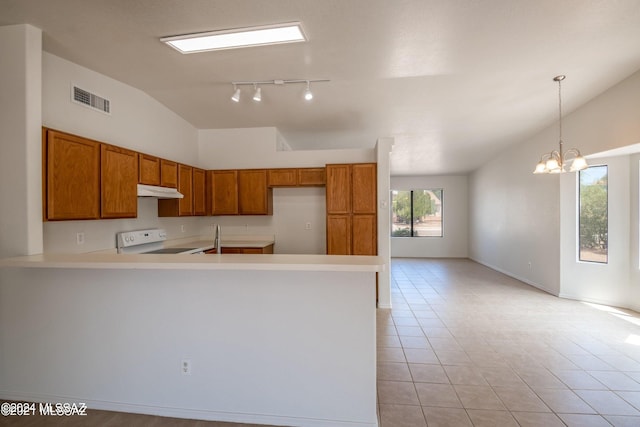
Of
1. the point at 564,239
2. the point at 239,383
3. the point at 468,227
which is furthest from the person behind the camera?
the point at 468,227

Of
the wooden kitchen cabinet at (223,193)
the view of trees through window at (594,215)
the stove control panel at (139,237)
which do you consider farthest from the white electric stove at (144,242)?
the view of trees through window at (594,215)

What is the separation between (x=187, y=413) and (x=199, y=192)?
3.23 m

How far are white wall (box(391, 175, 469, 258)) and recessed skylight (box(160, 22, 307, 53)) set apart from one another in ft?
22.3

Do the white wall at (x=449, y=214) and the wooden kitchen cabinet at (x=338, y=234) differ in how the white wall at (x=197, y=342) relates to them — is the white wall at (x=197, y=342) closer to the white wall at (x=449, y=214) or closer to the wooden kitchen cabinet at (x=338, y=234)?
the wooden kitchen cabinet at (x=338, y=234)

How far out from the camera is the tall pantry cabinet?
4250 mm

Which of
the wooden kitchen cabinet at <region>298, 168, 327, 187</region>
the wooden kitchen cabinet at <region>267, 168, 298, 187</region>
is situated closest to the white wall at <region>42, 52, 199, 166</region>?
the wooden kitchen cabinet at <region>267, 168, 298, 187</region>

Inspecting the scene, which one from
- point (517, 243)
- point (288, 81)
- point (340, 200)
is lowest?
point (517, 243)

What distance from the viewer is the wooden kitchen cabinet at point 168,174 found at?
3.63 metres

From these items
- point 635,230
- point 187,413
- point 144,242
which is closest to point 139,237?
point 144,242

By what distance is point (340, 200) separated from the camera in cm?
431

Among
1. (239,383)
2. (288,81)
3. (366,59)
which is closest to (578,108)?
(366,59)

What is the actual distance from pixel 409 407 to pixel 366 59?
10.1ft

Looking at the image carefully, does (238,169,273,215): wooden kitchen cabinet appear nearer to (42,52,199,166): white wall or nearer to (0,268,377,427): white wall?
(42,52,199,166): white wall

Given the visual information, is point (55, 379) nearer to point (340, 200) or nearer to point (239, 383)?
point (239, 383)
